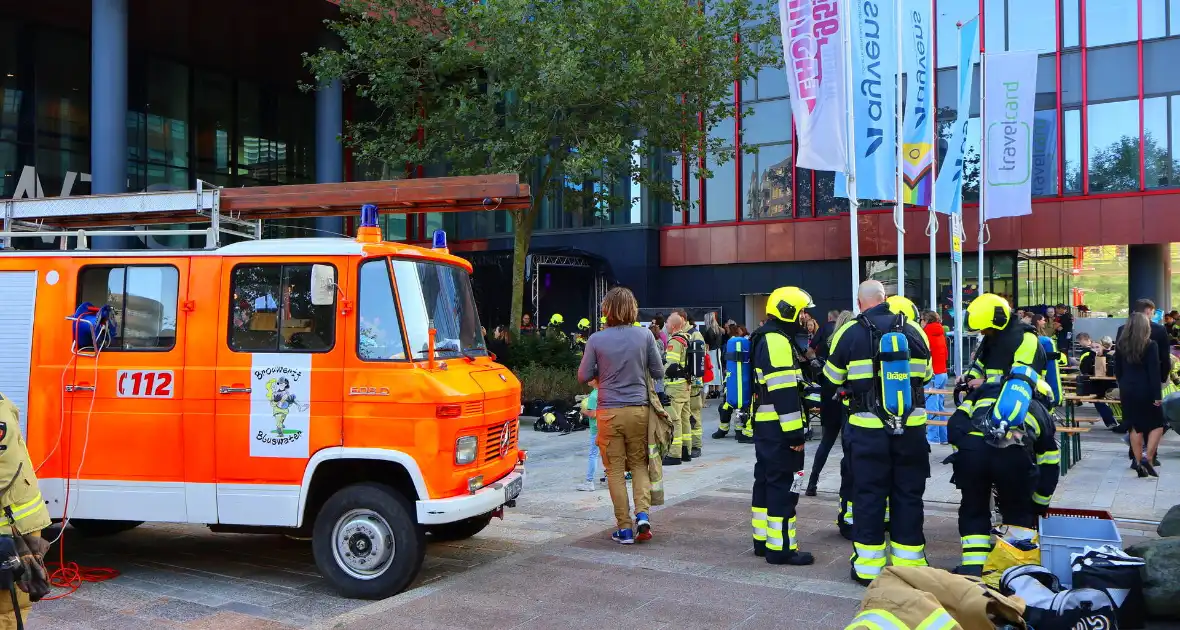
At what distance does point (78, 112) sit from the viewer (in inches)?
1011

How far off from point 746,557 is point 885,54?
929 centimetres

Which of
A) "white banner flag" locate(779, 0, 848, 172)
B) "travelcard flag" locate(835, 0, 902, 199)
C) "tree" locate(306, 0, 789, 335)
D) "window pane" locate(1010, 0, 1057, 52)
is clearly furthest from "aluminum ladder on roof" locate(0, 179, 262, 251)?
"window pane" locate(1010, 0, 1057, 52)

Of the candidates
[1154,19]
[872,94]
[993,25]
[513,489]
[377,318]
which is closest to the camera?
[377,318]

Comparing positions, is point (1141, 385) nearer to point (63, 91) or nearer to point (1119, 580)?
point (1119, 580)

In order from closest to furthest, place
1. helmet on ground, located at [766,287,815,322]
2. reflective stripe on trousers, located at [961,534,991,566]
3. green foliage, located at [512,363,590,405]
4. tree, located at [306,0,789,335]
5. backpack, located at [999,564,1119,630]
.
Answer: backpack, located at [999,564,1119,630]
reflective stripe on trousers, located at [961,534,991,566]
helmet on ground, located at [766,287,815,322]
green foliage, located at [512,363,590,405]
tree, located at [306,0,789,335]

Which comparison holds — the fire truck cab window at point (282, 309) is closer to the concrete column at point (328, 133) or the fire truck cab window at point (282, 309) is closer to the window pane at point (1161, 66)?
the concrete column at point (328, 133)

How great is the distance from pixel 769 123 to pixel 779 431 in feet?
71.6

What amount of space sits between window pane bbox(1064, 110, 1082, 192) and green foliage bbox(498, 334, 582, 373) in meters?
14.9

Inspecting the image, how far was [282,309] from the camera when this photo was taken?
6262mm

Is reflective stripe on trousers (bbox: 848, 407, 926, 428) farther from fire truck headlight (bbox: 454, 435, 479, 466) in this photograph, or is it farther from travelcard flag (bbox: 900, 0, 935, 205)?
travelcard flag (bbox: 900, 0, 935, 205)

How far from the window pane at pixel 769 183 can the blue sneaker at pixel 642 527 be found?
69.8ft

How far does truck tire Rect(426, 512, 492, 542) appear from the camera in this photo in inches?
276

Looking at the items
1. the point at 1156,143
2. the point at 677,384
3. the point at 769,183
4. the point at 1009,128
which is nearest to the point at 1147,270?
the point at 1156,143

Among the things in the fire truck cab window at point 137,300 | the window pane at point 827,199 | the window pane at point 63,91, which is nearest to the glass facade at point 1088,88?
the window pane at point 827,199
